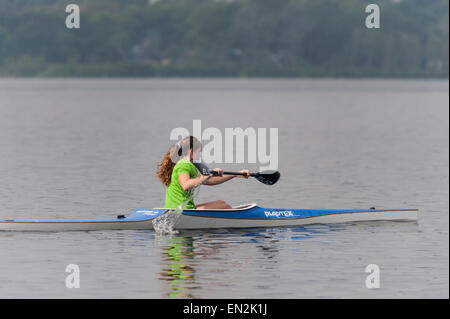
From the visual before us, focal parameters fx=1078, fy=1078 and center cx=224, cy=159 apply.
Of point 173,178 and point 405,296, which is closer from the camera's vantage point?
point 405,296

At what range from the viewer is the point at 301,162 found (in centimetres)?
4747

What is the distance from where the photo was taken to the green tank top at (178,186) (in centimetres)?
2352

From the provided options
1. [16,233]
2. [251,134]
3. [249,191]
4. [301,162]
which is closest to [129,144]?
[301,162]

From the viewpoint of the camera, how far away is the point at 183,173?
23.4 m

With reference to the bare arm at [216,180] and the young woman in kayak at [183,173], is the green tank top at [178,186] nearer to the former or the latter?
the young woman in kayak at [183,173]

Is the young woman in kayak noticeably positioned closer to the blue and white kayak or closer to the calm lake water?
the blue and white kayak

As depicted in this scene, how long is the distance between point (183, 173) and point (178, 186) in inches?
19.3

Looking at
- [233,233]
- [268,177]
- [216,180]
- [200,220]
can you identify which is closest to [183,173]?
[216,180]

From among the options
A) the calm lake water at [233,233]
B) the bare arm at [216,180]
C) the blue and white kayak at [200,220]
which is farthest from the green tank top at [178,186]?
the calm lake water at [233,233]

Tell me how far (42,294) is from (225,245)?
5568 millimetres

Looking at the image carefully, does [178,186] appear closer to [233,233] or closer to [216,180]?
[216,180]

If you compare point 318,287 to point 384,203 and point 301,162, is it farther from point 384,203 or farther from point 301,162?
point 301,162

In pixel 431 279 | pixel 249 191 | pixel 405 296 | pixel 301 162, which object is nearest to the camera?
pixel 405 296

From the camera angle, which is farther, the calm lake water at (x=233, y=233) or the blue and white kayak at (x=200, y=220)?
the blue and white kayak at (x=200, y=220)
